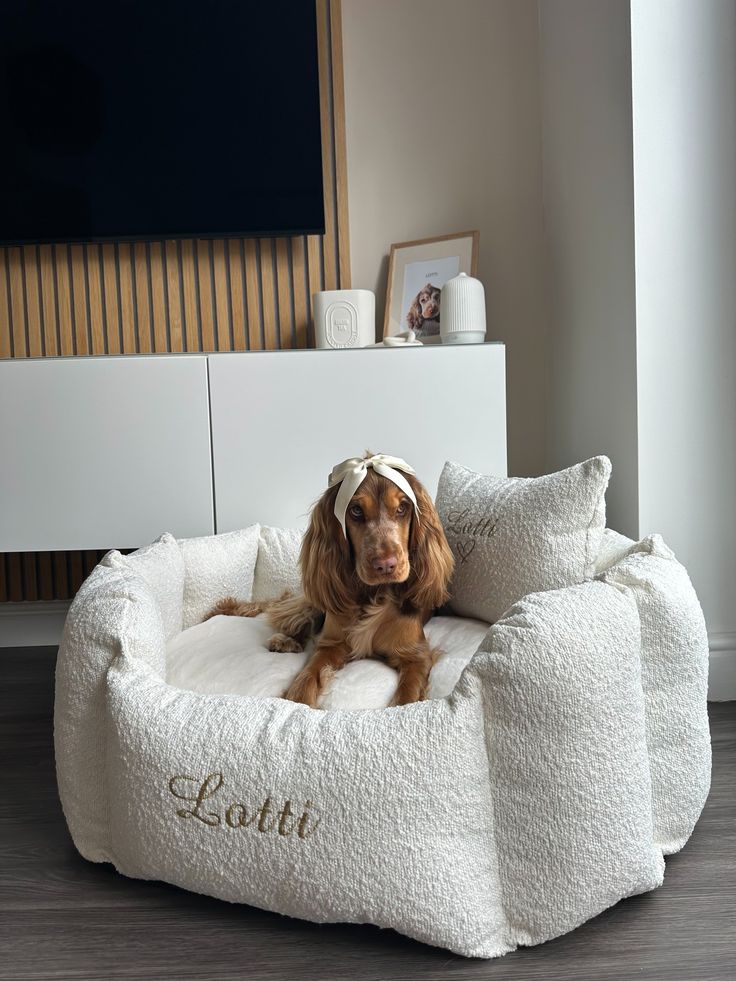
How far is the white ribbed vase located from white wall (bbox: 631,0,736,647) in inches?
22.8

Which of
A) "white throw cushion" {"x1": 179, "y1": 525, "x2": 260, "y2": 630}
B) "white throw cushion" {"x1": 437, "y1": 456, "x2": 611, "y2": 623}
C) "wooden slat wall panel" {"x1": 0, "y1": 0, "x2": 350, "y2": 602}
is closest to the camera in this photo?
"white throw cushion" {"x1": 437, "y1": 456, "x2": 611, "y2": 623}

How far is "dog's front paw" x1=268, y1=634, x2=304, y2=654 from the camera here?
1794 mm

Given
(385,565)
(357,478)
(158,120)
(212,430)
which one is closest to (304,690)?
(385,565)

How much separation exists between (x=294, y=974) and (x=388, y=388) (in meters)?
1.56

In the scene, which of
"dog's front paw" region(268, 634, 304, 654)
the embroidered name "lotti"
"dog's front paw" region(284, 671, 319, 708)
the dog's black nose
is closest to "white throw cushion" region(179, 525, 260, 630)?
"dog's front paw" region(268, 634, 304, 654)

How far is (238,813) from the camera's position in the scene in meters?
1.25

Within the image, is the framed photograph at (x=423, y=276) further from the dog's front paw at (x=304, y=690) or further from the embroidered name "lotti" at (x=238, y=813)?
the embroidered name "lotti" at (x=238, y=813)

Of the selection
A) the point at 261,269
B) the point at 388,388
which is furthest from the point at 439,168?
the point at 388,388

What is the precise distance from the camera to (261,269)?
296cm

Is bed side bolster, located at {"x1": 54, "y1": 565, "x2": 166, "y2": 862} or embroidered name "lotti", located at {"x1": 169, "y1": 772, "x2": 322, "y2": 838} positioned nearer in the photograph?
embroidered name "lotti", located at {"x1": 169, "y1": 772, "x2": 322, "y2": 838}

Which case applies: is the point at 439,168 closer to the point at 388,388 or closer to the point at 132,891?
the point at 388,388

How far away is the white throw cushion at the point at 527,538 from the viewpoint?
5.78 ft

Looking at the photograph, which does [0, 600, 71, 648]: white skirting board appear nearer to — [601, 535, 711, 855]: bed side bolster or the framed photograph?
the framed photograph

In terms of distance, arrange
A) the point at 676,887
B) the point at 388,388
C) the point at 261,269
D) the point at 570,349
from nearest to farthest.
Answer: the point at 676,887
the point at 388,388
the point at 570,349
the point at 261,269
